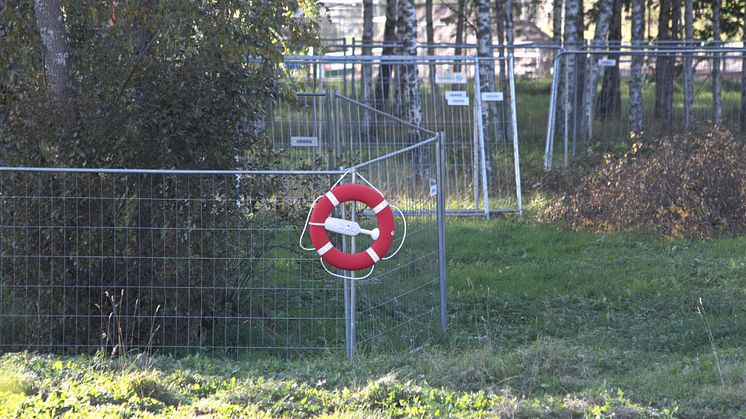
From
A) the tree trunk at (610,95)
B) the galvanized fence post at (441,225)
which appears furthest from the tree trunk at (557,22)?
the galvanized fence post at (441,225)

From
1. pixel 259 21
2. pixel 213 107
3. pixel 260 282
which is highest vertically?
pixel 259 21

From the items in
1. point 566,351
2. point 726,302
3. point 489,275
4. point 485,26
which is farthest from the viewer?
point 485,26

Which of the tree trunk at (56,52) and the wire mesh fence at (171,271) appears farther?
the tree trunk at (56,52)

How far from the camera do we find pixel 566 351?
7.15m

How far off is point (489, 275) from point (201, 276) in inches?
160

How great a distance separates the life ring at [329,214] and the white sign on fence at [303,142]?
5064mm

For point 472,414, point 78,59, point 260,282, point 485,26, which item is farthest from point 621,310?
point 485,26

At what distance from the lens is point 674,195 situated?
41.0 ft

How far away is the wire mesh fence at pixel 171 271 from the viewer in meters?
7.63

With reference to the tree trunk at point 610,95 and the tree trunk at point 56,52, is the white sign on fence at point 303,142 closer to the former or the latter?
the tree trunk at point 56,52

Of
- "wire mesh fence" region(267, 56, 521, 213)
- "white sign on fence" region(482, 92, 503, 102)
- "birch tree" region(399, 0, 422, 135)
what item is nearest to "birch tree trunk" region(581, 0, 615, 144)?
"wire mesh fence" region(267, 56, 521, 213)

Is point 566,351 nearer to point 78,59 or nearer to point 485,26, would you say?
point 78,59

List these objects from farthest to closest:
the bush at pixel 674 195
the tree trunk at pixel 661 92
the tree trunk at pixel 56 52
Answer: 1. the tree trunk at pixel 661 92
2. the bush at pixel 674 195
3. the tree trunk at pixel 56 52

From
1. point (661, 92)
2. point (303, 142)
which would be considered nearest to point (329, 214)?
point (303, 142)
